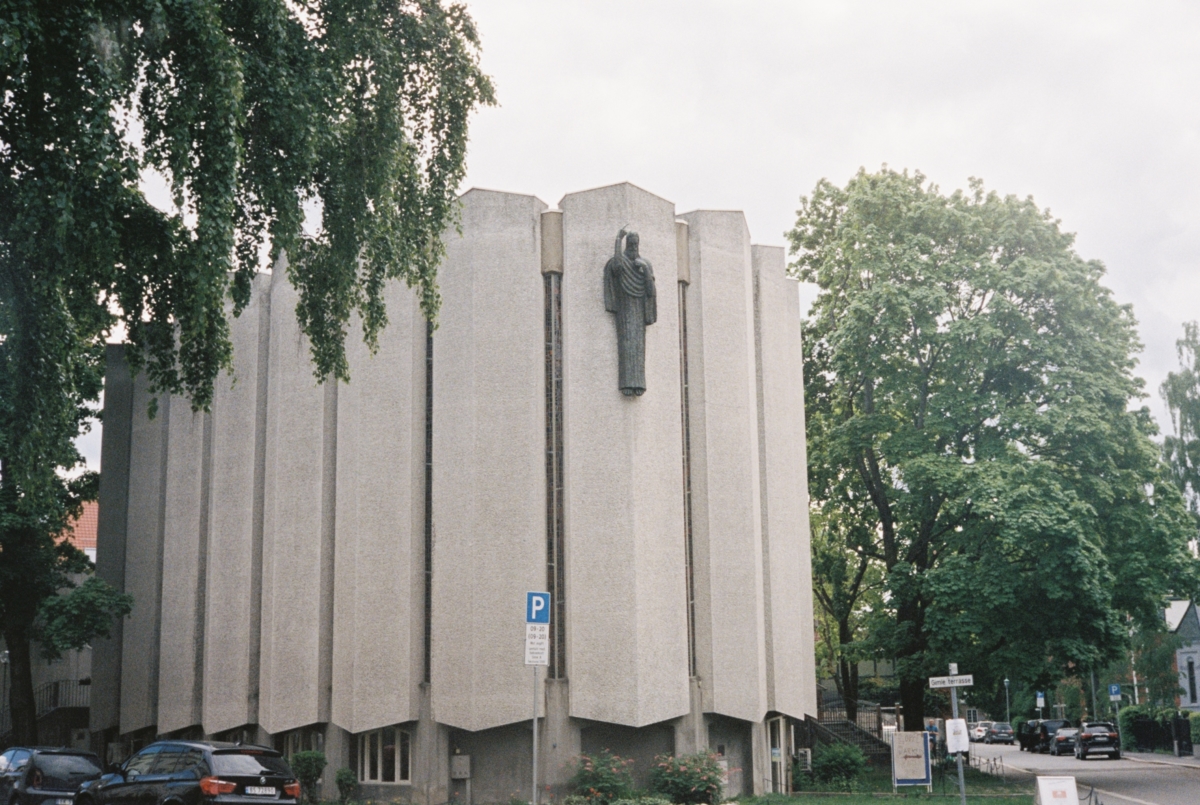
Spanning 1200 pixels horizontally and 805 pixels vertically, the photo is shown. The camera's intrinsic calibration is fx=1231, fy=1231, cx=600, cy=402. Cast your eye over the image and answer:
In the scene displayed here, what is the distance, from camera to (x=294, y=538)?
28797 millimetres

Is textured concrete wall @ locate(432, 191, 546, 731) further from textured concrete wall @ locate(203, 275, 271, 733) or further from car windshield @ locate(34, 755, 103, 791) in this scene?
car windshield @ locate(34, 755, 103, 791)

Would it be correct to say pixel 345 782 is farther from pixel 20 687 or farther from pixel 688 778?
pixel 20 687

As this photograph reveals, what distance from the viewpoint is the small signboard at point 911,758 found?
1050 inches

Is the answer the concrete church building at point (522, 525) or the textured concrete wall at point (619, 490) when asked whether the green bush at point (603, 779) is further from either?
the textured concrete wall at point (619, 490)

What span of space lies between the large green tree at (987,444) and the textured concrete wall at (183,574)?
18.3 m

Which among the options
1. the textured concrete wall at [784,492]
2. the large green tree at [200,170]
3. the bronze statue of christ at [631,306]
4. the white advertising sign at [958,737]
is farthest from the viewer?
the textured concrete wall at [784,492]

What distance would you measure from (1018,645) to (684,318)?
1312 cm

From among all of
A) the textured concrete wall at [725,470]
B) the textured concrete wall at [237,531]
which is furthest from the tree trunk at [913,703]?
the textured concrete wall at [237,531]

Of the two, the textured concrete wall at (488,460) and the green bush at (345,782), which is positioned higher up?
the textured concrete wall at (488,460)

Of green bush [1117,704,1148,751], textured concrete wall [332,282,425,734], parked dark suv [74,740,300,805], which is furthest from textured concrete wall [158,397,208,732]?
green bush [1117,704,1148,751]

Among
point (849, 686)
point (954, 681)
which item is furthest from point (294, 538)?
point (849, 686)

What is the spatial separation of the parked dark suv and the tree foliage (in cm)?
4866

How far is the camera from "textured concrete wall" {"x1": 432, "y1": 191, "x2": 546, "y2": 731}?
25578mm

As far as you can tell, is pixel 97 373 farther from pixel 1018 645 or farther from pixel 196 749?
pixel 1018 645
